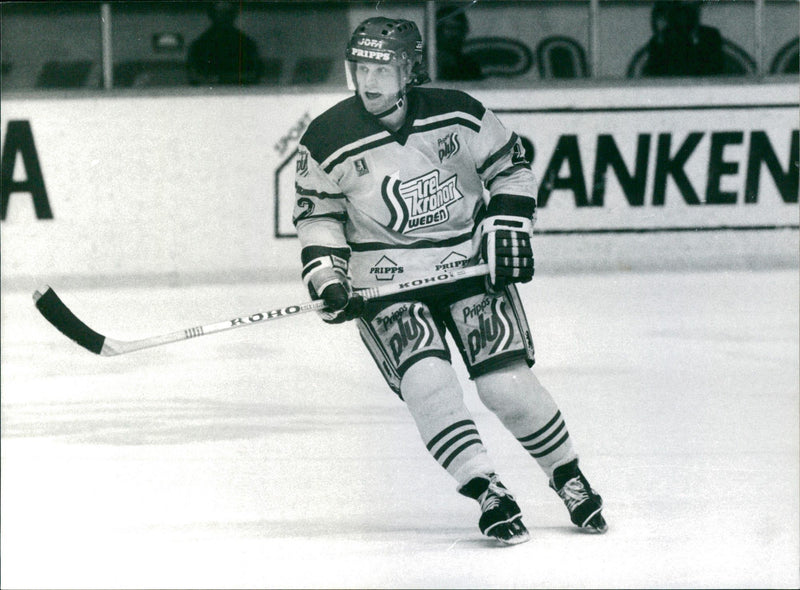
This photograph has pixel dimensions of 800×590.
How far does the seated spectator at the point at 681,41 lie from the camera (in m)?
7.23

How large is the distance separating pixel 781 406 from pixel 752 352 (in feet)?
3.23

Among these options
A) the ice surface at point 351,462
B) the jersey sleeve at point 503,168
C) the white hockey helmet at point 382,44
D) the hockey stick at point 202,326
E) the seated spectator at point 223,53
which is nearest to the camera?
the white hockey helmet at point 382,44

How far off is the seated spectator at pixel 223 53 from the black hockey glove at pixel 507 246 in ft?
6.57

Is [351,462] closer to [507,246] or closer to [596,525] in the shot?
[596,525]

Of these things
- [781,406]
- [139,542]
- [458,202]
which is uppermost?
[458,202]

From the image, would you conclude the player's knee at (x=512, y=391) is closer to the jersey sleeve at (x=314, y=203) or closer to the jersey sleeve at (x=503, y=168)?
the jersey sleeve at (x=503, y=168)

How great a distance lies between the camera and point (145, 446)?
354 centimetres

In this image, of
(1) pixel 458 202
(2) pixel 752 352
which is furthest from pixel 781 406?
(1) pixel 458 202

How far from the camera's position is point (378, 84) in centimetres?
218

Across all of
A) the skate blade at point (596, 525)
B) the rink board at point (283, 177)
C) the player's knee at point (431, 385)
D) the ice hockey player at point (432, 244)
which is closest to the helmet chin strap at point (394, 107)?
the ice hockey player at point (432, 244)

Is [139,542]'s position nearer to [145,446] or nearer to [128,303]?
[145,446]

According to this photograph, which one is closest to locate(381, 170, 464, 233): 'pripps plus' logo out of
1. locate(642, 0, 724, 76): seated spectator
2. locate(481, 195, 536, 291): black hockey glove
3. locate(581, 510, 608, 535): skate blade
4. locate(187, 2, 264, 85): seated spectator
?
locate(481, 195, 536, 291): black hockey glove

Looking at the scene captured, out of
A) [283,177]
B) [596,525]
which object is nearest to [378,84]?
[596,525]

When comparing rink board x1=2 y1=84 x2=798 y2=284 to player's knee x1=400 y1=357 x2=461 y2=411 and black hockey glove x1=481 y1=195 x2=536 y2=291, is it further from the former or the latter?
black hockey glove x1=481 y1=195 x2=536 y2=291
